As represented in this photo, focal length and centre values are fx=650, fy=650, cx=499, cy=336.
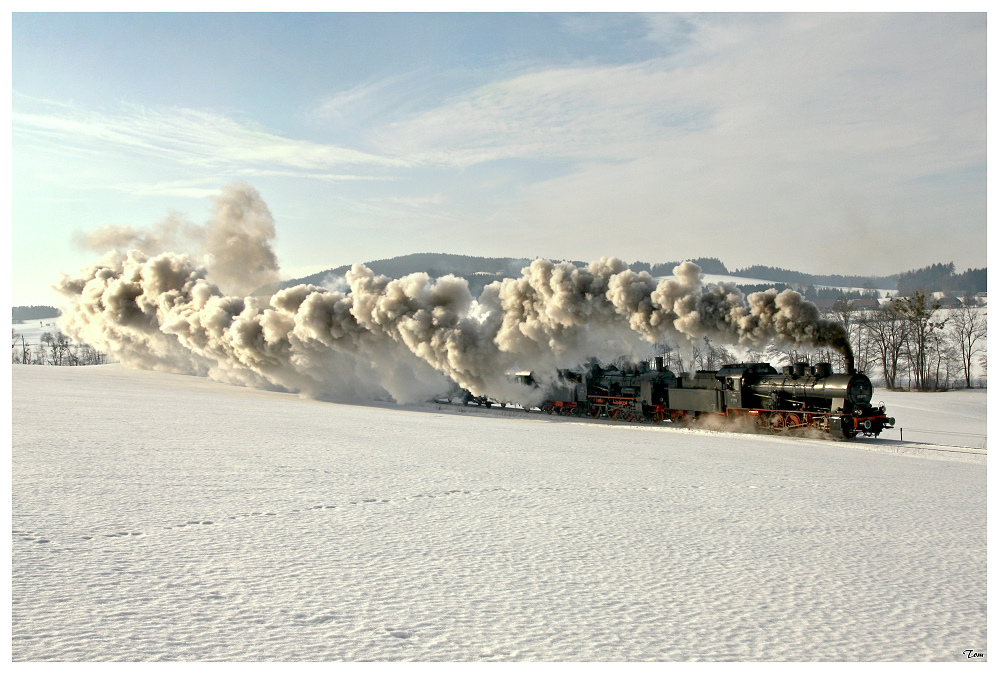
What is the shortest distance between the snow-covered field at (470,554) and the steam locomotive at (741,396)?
7167 millimetres

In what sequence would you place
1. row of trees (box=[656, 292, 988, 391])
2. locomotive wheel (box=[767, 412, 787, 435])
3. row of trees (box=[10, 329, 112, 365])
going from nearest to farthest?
1. locomotive wheel (box=[767, 412, 787, 435])
2. row of trees (box=[656, 292, 988, 391])
3. row of trees (box=[10, 329, 112, 365])

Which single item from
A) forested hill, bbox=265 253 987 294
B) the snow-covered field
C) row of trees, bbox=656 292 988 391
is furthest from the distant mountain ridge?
the snow-covered field

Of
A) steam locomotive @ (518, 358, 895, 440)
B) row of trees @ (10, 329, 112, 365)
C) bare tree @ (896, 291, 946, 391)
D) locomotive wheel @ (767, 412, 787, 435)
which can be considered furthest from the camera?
row of trees @ (10, 329, 112, 365)

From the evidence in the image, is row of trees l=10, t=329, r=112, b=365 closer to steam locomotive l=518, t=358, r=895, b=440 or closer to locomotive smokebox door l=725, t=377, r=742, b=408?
steam locomotive l=518, t=358, r=895, b=440

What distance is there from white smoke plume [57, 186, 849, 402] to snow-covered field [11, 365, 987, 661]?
10984mm

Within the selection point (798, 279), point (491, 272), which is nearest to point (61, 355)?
point (491, 272)

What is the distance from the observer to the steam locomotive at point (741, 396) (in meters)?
24.5

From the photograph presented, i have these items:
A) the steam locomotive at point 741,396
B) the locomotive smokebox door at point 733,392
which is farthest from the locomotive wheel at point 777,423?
the locomotive smokebox door at point 733,392

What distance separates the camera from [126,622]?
6461 mm

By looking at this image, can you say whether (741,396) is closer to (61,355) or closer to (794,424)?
(794,424)

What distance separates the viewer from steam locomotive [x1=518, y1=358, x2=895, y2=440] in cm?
2452

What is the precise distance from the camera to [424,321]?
3359cm

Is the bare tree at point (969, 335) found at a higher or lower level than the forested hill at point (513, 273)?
lower

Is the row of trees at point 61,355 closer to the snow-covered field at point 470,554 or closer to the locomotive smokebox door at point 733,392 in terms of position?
the locomotive smokebox door at point 733,392
